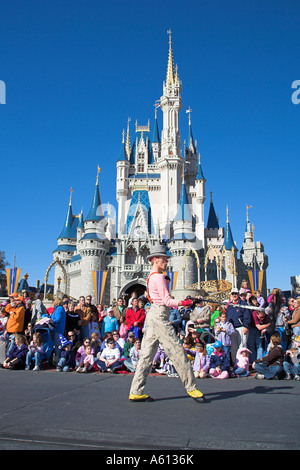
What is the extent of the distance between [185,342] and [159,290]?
419 cm

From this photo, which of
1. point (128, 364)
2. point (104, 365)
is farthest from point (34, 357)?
point (128, 364)

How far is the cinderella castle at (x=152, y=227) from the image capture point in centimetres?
4162

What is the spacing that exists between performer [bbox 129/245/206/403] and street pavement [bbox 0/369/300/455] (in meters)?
0.17

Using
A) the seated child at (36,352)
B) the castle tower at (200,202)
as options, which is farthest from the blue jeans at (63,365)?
the castle tower at (200,202)

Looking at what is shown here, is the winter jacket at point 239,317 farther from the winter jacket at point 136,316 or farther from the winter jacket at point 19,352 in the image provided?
the winter jacket at point 19,352

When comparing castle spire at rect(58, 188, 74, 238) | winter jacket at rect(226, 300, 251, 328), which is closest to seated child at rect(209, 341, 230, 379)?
winter jacket at rect(226, 300, 251, 328)

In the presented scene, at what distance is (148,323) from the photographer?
4793mm

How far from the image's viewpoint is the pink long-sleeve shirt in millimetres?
4708

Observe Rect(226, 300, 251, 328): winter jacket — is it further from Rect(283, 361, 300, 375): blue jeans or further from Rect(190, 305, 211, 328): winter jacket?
Rect(283, 361, 300, 375): blue jeans

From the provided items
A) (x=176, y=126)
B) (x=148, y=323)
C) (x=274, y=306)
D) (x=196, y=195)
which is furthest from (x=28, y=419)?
(x=176, y=126)

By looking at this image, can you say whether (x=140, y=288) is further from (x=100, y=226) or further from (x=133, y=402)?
(x=133, y=402)

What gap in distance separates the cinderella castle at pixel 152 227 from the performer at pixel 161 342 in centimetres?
3364

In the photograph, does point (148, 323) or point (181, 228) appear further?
point (181, 228)
